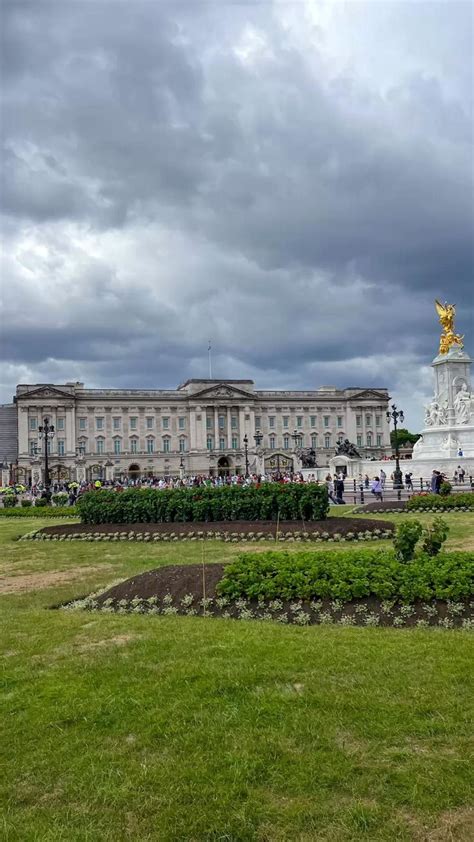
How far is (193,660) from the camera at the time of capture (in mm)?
7512

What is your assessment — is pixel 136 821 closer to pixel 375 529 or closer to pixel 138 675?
pixel 138 675

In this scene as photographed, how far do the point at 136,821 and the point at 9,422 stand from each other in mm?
119426

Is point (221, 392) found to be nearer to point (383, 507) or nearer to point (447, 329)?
point (447, 329)

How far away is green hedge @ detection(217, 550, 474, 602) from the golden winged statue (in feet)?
159

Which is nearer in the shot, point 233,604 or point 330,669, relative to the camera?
point 330,669

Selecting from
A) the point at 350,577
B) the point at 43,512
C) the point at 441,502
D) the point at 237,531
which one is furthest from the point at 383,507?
the point at 350,577

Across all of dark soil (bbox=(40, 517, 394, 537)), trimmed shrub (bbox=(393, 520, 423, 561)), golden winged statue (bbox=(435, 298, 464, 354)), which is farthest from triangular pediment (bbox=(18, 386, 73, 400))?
trimmed shrub (bbox=(393, 520, 423, 561))

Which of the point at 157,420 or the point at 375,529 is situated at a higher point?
the point at 157,420

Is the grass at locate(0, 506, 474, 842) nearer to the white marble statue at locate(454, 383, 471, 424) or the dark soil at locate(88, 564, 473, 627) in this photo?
the dark soil at locate(88, 564, 473, 627)

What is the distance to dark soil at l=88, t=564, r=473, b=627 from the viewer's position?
360 inches

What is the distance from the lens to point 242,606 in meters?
10.0

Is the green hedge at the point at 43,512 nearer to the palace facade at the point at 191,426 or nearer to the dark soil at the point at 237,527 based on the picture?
the dark soil at the point at 237,527

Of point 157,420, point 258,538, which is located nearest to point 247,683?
point 258,538

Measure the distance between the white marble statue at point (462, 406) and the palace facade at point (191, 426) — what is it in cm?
5782
